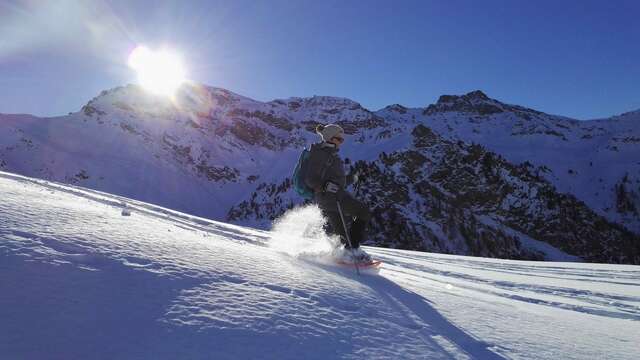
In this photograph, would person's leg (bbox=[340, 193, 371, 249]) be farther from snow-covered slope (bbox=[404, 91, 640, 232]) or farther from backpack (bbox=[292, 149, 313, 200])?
snow-covered slope (bbox=[404, 91, 640, 232])

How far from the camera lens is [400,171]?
54.8 metres

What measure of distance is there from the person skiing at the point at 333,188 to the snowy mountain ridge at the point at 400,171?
115ft

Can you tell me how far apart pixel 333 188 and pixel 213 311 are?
143 inches

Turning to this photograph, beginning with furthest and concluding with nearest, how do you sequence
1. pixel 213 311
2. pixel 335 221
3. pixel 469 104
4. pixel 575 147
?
1. pixel 469 104
2. pixel 575 147
3. pixel 335 221
4. pixel 213 311

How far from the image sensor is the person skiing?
5953 millimetres

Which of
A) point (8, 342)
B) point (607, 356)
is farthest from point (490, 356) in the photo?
point (8, 342)

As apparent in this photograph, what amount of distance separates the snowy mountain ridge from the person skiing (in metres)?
35.0

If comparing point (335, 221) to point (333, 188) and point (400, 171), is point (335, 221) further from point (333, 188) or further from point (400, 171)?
point (400, 171)

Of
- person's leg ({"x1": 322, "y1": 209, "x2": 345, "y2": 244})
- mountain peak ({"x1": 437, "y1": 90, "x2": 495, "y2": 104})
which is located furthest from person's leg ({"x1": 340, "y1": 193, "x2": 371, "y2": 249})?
mountain peak ({"x1": 437, "y1": 90, "x2": 495, "y2": 104})

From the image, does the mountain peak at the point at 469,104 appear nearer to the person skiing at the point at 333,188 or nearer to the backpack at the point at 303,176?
the person skiing at the point at 333,188

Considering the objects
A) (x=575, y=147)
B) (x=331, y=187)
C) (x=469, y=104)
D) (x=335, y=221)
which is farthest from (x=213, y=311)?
(x=469, y=104)

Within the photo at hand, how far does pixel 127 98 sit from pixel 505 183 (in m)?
87.4

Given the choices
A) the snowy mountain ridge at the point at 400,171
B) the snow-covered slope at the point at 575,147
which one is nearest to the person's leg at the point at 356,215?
the snowy mountain ridge at the point at 400,171

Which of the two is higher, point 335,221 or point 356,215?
point 356,215
